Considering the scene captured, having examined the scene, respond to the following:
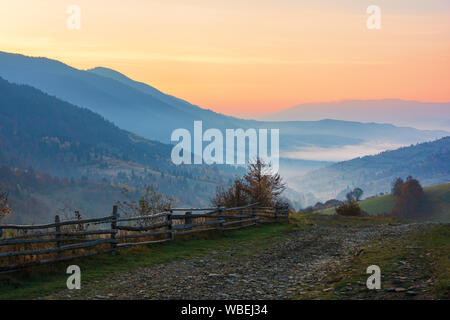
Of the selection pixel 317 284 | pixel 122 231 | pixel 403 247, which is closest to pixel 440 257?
pixel 403 247

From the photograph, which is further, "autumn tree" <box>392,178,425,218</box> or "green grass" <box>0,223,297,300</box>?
"autumn tree" <box>392,178,425,218</box>

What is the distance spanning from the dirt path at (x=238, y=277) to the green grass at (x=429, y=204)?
3456 inches

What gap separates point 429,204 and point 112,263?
11231cm

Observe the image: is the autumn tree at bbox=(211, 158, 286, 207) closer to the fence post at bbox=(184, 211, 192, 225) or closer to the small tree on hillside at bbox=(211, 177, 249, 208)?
the small tree on hillside at bbox=(211, 177, 249, 208)

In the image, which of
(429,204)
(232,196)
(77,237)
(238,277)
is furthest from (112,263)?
(429,204)

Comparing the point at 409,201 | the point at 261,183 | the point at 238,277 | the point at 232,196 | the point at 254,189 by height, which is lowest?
the point at 409,201

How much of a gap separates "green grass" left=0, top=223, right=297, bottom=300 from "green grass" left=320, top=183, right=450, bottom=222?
84792mm

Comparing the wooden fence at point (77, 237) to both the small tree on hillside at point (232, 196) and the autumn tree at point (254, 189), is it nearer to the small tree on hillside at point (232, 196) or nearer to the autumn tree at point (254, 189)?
→ the small tree on hillside at point (232, 196)

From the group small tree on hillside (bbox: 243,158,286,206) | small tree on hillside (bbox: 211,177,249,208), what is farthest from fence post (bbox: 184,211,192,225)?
small tree on hillside (bbox: 243,158,286,206)

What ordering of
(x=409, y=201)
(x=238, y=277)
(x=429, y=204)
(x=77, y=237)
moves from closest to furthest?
1. (x=238, y=277)
2. (x=77, y=237)
3. (x=409, y=201)
4. (x=429, y=204)

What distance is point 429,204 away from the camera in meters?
113

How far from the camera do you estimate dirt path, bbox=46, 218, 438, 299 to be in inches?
438

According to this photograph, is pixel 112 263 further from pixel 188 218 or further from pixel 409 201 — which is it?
pixel 409 201
